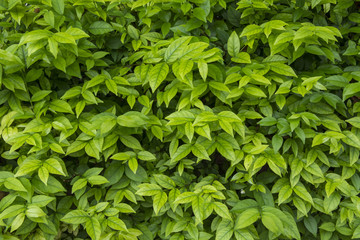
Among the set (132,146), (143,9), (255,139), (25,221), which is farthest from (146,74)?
(25,221)

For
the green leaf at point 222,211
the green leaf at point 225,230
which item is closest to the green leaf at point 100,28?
the green leaf at point 222,211

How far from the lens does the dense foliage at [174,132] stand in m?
1.83

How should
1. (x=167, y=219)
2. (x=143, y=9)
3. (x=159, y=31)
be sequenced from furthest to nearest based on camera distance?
(x=159, y=31) < (x=143, y=9) < (x=167, y=219)

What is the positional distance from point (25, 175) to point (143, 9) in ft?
4.27

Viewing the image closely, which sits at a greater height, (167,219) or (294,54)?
(294,54)

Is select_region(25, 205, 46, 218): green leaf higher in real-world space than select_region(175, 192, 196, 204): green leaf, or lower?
higher

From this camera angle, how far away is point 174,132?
207 centimetres

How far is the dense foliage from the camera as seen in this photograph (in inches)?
71.9

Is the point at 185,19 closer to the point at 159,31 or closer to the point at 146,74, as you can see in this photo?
the point at 159,31

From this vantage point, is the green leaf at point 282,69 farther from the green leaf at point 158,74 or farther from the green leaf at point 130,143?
the green leaf at point 130,143

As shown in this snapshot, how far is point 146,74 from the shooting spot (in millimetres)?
1949

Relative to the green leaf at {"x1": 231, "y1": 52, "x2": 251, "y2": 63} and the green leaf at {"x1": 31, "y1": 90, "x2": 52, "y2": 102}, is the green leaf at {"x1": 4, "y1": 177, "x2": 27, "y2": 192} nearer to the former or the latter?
the green leaf at {"x1": 31, "y1": 90, "x2": 52, "y2": 102}

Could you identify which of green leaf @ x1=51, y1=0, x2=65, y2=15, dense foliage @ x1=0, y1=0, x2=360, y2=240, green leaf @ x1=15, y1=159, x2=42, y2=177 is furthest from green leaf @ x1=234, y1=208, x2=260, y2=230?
green leaf @ x1=51, y1=0, x2=65, y2=15

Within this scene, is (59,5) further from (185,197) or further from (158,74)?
(185,197)
